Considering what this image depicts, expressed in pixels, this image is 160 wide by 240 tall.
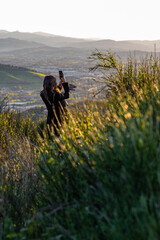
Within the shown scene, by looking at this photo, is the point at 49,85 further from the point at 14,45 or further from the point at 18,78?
the point at 14,45

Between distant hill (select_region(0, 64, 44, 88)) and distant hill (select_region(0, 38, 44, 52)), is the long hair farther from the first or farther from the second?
distant hill (select_region(0, 38, 44, 52))

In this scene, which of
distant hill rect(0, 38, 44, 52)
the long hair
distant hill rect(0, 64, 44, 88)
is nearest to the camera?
the long hair

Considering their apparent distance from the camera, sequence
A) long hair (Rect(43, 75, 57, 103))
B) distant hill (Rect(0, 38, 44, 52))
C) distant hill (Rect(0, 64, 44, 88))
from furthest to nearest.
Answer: distant hill (Rect(0, 38, 44, 52)), distant hill (Rect(0, 64, 44, 88)), long hair (Rect(43, 75, 57, 103))

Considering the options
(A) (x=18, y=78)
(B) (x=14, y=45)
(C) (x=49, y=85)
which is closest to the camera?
(C) (x=49, y=85)

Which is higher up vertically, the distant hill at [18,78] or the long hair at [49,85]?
the long hair at [49,85]

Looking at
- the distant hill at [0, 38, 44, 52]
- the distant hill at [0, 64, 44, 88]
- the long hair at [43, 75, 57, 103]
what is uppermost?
the distant hill at [0, 38, 44, 52]

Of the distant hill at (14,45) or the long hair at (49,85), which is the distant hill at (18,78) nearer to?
the long hair at (49,85)

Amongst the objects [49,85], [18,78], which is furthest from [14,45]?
[49,85]

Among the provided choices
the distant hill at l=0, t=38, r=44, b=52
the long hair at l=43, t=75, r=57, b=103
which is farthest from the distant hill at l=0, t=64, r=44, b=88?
the distant hill at l=0, t=38, r=44, b=52

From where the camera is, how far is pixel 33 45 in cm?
19150

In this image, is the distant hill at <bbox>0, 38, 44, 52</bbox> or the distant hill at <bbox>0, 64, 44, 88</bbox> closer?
the distant hill at <bbox>0, 64, 44, 88</bbox>

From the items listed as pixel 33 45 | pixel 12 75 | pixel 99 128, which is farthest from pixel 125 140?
pixel 33 45

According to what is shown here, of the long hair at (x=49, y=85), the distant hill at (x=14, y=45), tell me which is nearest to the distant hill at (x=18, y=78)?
the long hair at (x=49, y=85)

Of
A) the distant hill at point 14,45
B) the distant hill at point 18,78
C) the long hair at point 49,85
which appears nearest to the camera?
the long hair at point 49,85
